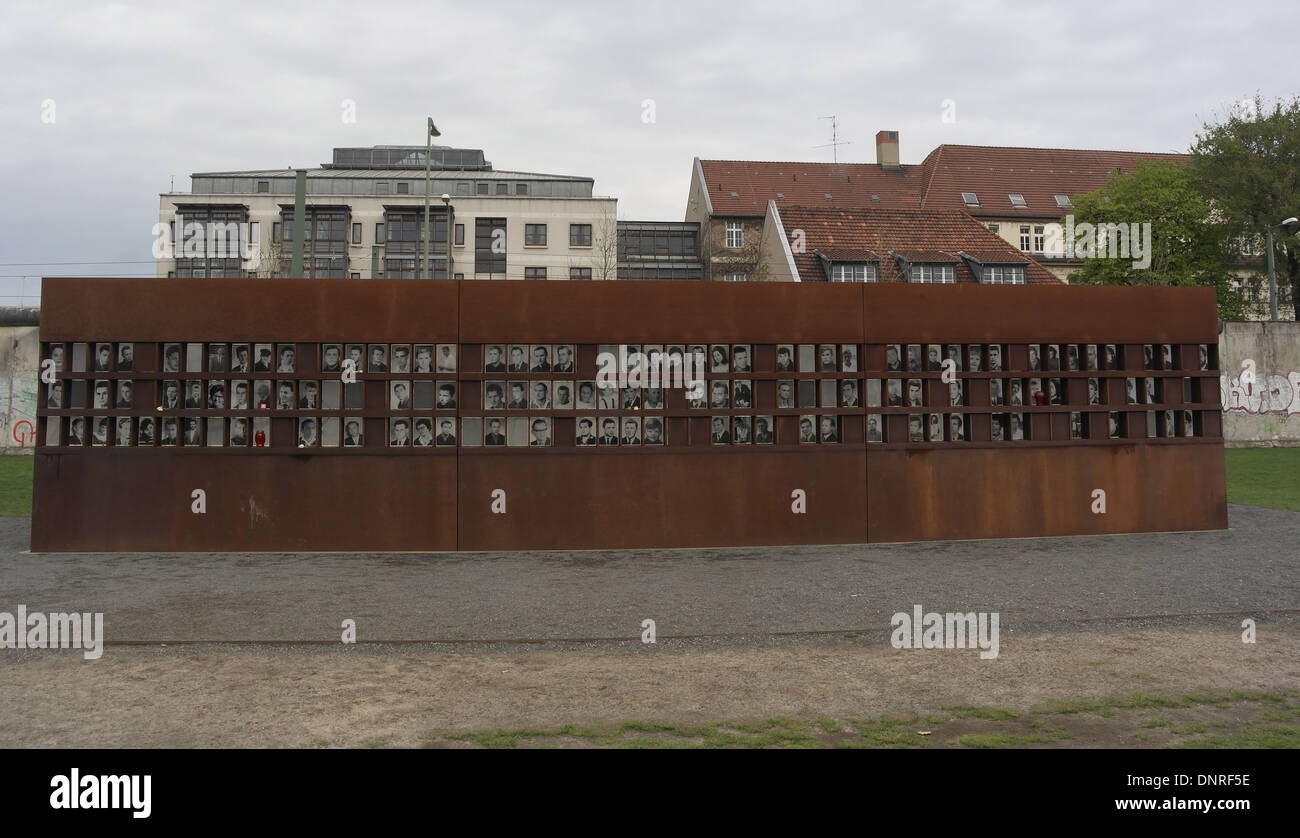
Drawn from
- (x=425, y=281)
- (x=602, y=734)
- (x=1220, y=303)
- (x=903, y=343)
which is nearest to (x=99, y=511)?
(x=425, y=281)

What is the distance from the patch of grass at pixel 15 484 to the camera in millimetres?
18500

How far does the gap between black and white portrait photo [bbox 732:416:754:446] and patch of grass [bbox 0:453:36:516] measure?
43.7 ft

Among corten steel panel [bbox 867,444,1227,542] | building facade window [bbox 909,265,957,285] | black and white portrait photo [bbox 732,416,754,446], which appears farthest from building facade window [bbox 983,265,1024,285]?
black and white portrait photo [bbox 732,416,754,446]

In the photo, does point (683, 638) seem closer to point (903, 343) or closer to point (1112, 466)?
point (903, 343)

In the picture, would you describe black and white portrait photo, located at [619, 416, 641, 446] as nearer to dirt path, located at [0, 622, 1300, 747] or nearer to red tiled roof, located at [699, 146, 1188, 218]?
dirt path, located at [0, 622, 1300, 747]

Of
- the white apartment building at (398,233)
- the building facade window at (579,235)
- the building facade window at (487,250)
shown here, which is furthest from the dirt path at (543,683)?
the building facade window at (579,235)

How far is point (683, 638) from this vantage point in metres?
7.68

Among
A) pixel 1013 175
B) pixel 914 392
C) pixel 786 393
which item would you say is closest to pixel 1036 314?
pixel 914 392

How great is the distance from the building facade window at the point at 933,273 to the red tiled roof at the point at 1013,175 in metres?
23.5

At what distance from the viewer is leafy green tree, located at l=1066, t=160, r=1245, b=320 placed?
48.3 m

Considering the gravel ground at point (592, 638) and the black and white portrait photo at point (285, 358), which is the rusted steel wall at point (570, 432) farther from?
the gravel ground at point (592, 638)

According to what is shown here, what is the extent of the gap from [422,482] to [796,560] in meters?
5.88

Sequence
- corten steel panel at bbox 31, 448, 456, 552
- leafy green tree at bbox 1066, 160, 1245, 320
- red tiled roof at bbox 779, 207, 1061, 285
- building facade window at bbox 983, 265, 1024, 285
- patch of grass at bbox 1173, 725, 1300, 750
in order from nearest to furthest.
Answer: patch of grass at bbox 1173, 725, 1300, 750, corten steel panel at bbox 31, 448, 456, 552, building facade window at bbox 983, 265, 1024, 285, red tiled roof at bbox 779, 207, 1061, 285, leafy green tree at bbox 1066, 160, 1245, 320

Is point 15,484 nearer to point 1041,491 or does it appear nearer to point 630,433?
point 630,433
